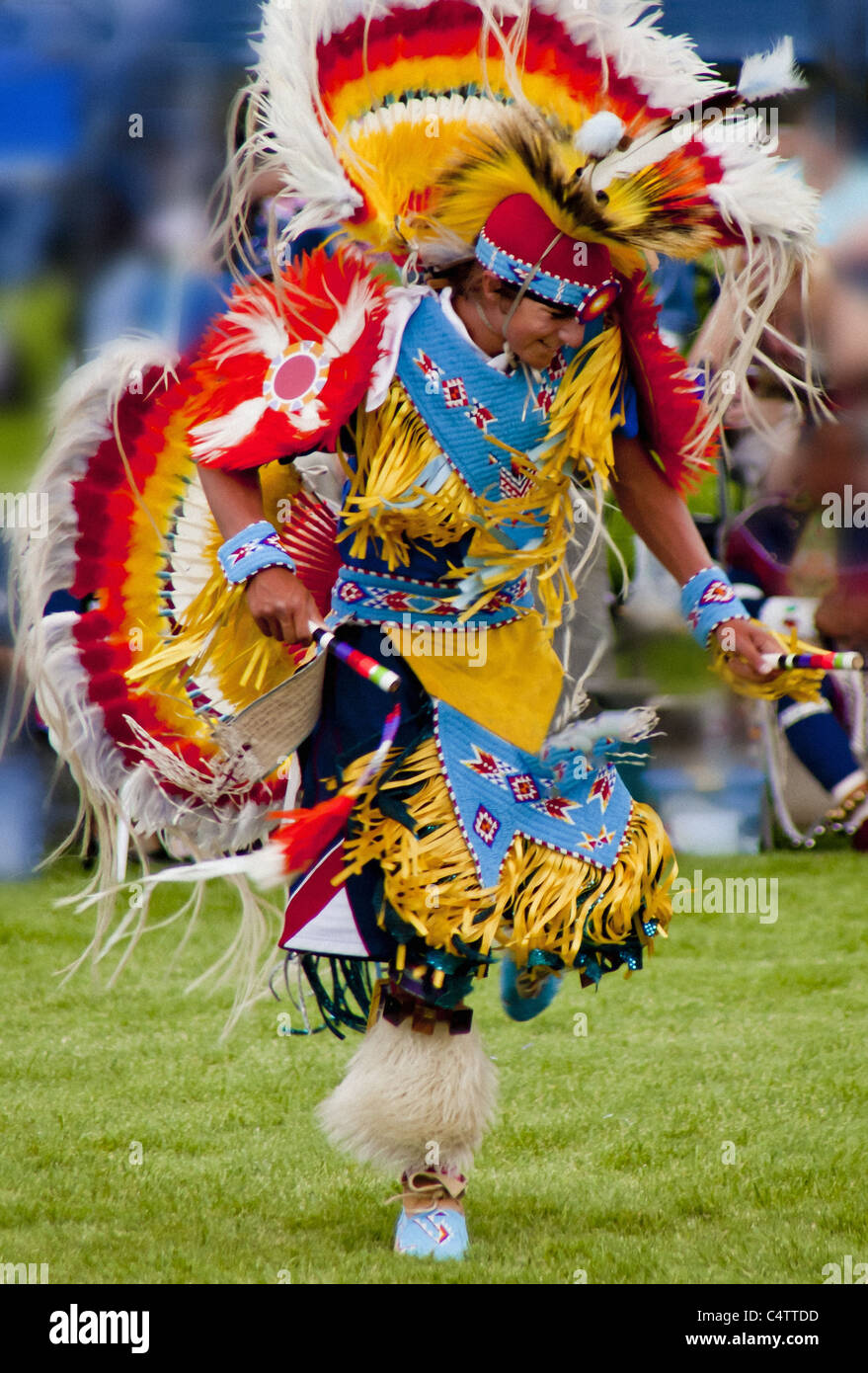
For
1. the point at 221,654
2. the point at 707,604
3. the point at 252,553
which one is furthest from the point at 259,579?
the point at 707,604

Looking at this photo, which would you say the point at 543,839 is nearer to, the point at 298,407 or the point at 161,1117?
the point at 298,407

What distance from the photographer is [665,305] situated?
6016 millimetres

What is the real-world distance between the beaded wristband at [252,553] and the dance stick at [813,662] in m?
0.78

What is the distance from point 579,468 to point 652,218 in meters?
0.42

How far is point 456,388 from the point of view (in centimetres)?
274

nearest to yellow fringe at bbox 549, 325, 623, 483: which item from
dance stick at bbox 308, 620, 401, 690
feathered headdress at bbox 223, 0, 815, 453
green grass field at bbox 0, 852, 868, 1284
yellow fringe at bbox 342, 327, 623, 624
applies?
yellow fringe at bbox 342, 327, 623, 624

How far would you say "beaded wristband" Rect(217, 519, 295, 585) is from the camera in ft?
8.67

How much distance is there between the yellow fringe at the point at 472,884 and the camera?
2.70m

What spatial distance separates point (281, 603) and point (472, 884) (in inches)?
20.7

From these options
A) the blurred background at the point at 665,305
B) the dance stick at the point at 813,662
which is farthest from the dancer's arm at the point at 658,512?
the blurred background at the point at 665,305

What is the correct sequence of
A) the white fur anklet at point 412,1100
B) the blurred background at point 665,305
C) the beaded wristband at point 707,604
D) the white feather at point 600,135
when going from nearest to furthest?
the white feather at point 600,135, the white fur anklet at point 412,1100, the beaded wristband at point 707,604, the blurred background at point 665,305

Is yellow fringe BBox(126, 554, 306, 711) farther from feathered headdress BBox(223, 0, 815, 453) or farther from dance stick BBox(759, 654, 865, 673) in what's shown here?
A: dance stick BBox(759, 654, 865, 673)

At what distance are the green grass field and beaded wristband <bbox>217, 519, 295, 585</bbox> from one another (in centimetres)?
111

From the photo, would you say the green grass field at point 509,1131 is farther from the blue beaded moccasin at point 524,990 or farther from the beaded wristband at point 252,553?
the beaded wristband at point 252,553
